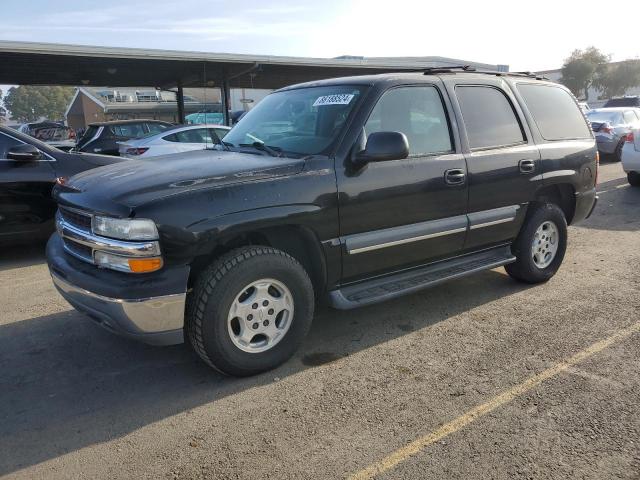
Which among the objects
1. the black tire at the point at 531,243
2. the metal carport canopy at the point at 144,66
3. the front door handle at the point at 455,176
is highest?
the metal carport canopy at the point at 144,66

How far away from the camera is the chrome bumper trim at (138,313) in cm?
295

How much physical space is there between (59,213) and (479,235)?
10.8ft

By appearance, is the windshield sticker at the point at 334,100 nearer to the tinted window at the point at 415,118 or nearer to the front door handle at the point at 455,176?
the tinted window at the point at 415,118

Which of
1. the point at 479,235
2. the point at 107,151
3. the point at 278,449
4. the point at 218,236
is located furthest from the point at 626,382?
the point at 107,151

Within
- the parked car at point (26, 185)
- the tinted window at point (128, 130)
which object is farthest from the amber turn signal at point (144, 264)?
the tinted window at point (128, 130)

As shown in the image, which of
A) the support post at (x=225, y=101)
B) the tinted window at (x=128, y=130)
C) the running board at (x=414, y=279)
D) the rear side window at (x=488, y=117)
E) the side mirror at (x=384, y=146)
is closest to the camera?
the side mirror at (x=384, y=146)

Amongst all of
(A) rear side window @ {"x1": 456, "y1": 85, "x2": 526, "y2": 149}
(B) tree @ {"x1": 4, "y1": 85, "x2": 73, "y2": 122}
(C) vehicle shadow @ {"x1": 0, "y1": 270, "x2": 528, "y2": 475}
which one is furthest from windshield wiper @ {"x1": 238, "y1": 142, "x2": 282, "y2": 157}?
(B) tree @ {"x1": 4, "y1": 85, "x2": 73, "y2": 122}

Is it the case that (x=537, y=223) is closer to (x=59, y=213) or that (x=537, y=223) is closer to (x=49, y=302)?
(x=59, y=213)

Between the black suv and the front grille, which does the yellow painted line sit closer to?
the black suv

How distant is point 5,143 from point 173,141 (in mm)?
5075

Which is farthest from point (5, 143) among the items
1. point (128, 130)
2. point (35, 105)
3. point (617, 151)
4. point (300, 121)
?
point (35, 105)

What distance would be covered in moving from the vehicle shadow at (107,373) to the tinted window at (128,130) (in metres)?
10.7

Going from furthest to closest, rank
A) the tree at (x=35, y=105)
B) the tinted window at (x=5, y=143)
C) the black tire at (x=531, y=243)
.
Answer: the tree at (x=35, y=105) → the tinted window at (x=5, y=143) → the black tire at (x=531, y=243)

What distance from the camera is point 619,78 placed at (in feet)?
197
